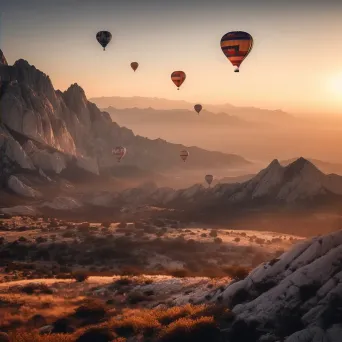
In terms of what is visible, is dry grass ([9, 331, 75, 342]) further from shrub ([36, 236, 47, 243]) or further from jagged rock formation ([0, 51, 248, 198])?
jagged rock formation ([0, 51, 248, 198])

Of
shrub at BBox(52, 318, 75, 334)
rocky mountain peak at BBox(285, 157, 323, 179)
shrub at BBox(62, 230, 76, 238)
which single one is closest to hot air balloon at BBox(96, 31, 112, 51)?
shrub at BBox(62, 230, 76, 238)

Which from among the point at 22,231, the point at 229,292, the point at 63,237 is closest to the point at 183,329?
the point at 229,292

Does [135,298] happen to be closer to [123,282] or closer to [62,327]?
[123,282]

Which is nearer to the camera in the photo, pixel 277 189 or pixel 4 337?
pixel 4 337

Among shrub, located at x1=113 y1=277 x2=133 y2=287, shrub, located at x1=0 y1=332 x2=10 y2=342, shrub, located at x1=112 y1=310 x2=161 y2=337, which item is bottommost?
shrub, located at x1=113 y1=277 x2=133 y2=287

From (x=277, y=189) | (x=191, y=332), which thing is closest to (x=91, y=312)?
(x=191, y=332)

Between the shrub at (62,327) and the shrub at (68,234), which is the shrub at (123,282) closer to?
the shrub at (62,327)

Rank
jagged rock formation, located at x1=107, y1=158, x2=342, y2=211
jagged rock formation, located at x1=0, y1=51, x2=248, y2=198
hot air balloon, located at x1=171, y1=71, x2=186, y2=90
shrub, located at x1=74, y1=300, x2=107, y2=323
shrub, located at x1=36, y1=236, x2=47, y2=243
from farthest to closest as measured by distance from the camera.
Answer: jagged rock formation, located at x1=0, y1=51, x2=248, y2=198 → jagged rock formation, located at x1=107, y1=158, x2=342, y2=211 → hot air balloon, located at x1=171, y1=71, x2=186, y2=90 → shrub, located at x1=36, y1=236, x2=47, y2=243 → shrub, located at x1=74, y1=300, x2=107, y2=323
